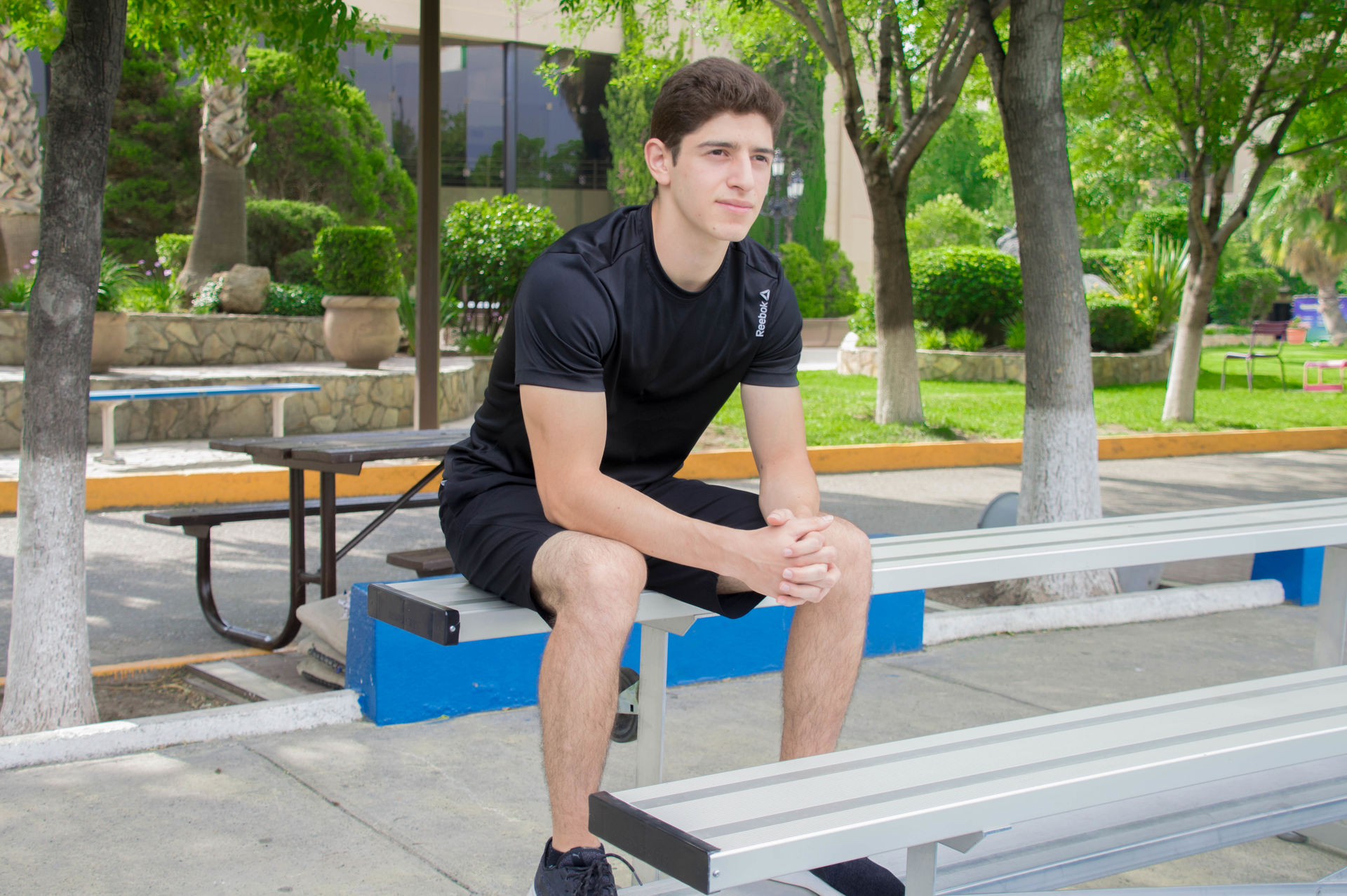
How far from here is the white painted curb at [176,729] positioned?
3.30 meters

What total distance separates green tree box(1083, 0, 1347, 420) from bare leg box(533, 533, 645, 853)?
364 inches

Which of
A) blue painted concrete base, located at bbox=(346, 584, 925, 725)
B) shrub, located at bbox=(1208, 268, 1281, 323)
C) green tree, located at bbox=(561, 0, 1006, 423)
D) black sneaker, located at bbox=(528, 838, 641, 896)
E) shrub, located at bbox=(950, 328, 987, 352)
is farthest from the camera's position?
shrub, located at bbox=(1208, 268, 1281, 323)

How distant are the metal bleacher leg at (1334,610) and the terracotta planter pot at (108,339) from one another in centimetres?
1062

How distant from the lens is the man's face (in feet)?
7.98

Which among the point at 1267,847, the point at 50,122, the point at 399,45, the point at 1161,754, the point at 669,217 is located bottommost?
the point at 1267,847

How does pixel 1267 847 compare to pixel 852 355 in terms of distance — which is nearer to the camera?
pixel 1267 847

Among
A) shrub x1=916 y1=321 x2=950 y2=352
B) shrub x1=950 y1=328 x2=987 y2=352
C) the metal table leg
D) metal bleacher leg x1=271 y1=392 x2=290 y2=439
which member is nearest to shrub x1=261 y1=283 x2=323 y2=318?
metal bleacher leg x1=271 y1=392 x2=290 y2=439

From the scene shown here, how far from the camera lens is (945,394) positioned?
49.9ft

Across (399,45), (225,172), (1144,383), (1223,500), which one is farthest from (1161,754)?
(399,45)

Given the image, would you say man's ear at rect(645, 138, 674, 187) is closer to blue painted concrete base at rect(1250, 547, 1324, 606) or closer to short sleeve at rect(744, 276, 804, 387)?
short sleeve at rect(744, 276, 804, 387)

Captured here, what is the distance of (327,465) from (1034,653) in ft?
9.23

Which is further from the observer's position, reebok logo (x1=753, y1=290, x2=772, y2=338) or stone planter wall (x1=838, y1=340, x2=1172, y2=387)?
stone planter wall (x1=838, y1=340, x2=1172, y2=387)

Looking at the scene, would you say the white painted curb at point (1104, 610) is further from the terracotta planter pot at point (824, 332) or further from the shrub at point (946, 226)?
the shrub at point (946, 226)

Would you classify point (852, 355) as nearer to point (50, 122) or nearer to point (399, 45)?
point (50, 122)
